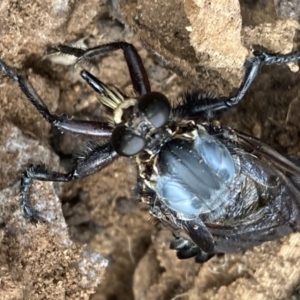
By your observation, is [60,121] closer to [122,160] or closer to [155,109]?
[155,109]

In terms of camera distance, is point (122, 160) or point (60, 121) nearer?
point (60, 121)

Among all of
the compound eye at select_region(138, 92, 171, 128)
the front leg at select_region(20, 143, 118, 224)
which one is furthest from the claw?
the compound eye at select_region(138, 92, 171, 128)

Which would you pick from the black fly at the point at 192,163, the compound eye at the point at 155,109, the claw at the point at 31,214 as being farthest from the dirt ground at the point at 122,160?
the compound eye at the point at 155,109

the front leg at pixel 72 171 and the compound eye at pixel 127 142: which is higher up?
the compound eye at pixel 127 142

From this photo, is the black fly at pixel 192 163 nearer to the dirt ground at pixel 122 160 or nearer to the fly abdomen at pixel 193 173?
the fly abdomen at pixel 193 173

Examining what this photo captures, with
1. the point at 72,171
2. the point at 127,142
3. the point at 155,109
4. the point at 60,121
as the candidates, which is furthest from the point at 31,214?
the point at 155,109

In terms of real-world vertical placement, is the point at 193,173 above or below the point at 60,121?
below

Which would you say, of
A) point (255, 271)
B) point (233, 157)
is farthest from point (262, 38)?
point (255, 271)

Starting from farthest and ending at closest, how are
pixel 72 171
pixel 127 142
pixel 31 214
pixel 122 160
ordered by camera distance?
pixel 122 160 → pixel 72 171 → pixel 31 214 → pixel 127 142
